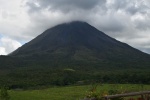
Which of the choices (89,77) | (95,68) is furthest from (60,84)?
(95,68)

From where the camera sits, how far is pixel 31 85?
121 m

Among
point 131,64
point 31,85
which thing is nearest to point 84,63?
point 131,64

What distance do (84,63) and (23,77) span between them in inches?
2402

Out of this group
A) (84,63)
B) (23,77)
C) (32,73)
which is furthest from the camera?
(84,63)

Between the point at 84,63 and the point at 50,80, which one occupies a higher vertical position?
the point at 84,63

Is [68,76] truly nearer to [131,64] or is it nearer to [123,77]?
[123,77]

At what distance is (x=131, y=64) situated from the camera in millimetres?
199000

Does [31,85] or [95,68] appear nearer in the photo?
[31,85]

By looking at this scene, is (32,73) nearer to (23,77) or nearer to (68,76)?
(23,77)

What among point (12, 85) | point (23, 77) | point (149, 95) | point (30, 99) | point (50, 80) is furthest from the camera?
point (23, 77)

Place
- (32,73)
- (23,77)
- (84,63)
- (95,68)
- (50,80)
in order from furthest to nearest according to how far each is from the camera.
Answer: (84,63) < (95,68) < (32,73) < (23,77) < (50,80)

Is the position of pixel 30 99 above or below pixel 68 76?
below

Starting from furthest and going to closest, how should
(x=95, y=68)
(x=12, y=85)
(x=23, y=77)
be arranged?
(x=95, y=68), (x=23, y=77), (x=12, y=85)

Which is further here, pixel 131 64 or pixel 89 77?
pixel 131 64
